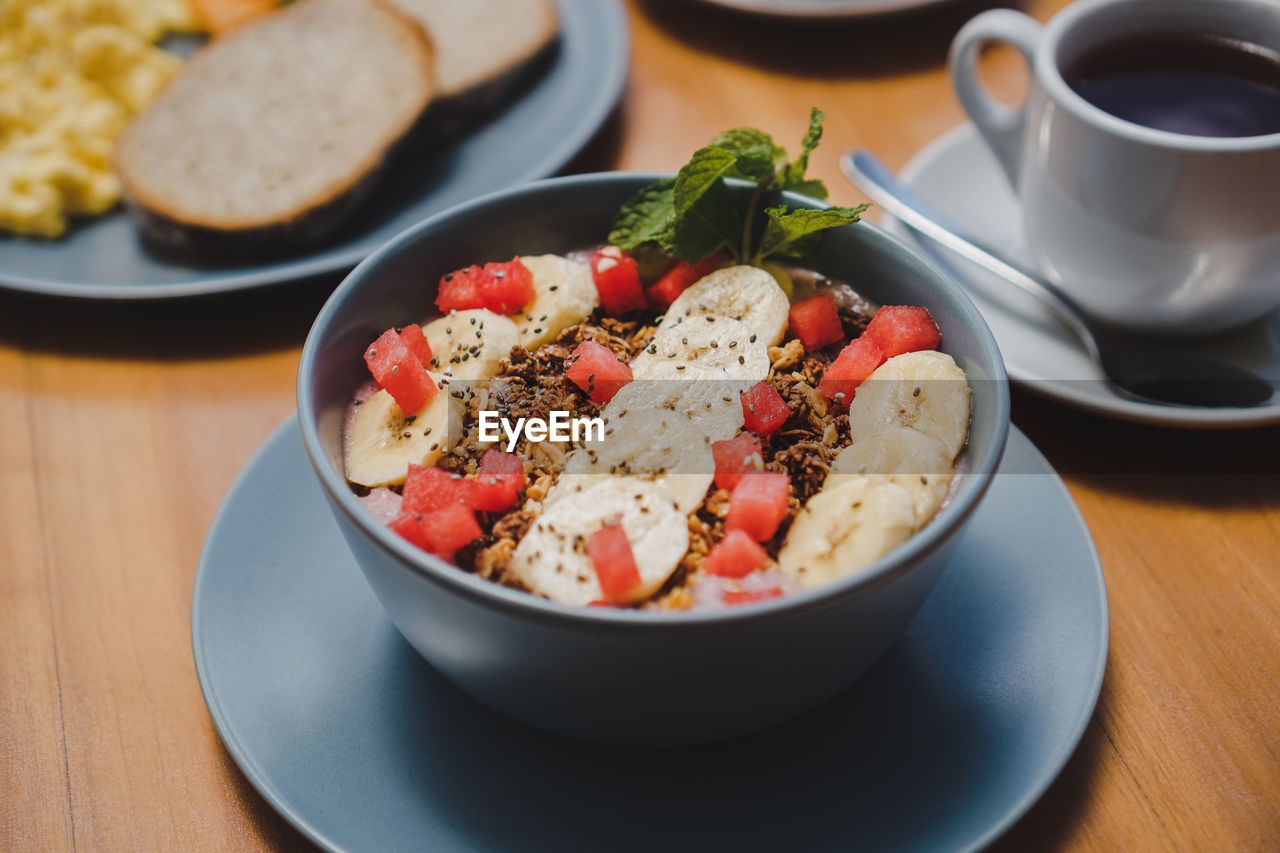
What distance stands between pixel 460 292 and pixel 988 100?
1.14 metres

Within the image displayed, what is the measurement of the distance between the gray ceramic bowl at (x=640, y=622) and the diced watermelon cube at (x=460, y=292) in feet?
0.31

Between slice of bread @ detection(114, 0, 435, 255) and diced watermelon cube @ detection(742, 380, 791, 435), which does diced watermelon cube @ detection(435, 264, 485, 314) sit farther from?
slice of bread @ detection(114, 0, 435, 255)

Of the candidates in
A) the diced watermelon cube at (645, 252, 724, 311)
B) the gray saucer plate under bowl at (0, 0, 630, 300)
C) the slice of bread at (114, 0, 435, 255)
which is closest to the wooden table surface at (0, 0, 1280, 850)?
the gray saucer plate under bowl at (0, 0, 630, 300)

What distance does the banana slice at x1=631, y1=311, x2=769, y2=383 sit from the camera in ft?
4.85

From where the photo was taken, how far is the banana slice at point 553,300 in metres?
1.53

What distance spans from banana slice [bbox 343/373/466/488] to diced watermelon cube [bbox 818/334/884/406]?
1.69 feet

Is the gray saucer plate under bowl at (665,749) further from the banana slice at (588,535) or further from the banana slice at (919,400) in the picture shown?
the banana slice at (919,400)

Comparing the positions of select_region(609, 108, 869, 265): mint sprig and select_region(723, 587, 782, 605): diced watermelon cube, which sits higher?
select_region(609, 108, 869, 265): mint sprig

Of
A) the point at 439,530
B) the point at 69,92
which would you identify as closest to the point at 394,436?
the point at 439,530

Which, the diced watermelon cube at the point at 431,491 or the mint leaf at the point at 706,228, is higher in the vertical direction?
the mint leaf at the point at 706,228

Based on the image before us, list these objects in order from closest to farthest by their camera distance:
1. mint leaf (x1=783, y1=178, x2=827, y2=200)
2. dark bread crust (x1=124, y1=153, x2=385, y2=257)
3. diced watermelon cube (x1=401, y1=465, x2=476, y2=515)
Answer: diced watermelon cube (x1=401, y1=465, x2=476, y2=515), mint leaf (x1=783, y1=178, x2=827, y2=200), dark bread crust (x1=124, y1=153, x2=385, y2=257)

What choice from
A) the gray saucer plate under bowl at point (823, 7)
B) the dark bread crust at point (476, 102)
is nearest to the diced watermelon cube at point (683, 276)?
the dark bread crust at point (476, 102)

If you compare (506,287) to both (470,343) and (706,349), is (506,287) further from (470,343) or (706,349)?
(706,349)

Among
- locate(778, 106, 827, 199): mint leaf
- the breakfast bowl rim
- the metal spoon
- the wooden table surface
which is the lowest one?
the wooden table surface
